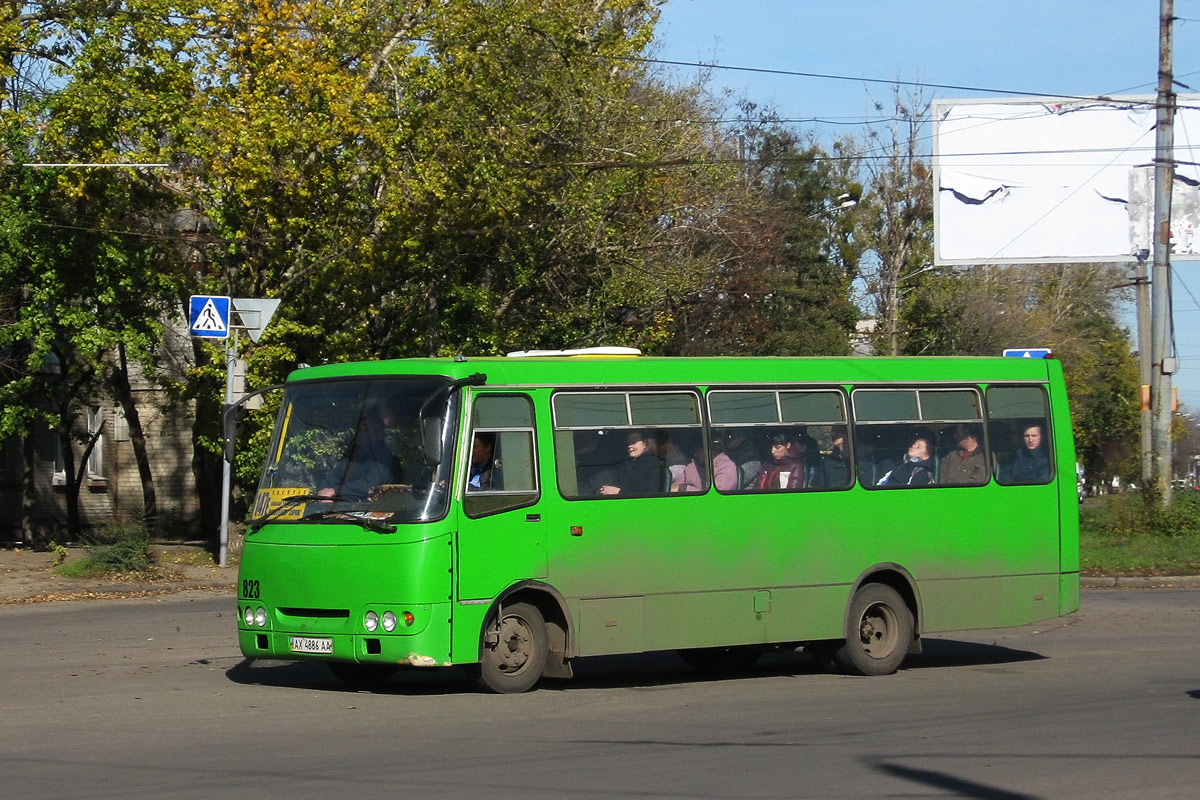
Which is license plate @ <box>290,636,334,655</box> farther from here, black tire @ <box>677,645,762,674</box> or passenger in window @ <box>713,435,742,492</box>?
black tire @ <box>677,645,762,674</box>

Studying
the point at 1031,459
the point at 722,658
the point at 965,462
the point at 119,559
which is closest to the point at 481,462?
the point at 722,658

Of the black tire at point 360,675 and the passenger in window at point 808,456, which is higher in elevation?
the passenger in window at point 808,456

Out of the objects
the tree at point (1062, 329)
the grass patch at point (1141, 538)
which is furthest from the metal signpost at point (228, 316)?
the tree at point (1062, 329)

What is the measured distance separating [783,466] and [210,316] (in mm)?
10870

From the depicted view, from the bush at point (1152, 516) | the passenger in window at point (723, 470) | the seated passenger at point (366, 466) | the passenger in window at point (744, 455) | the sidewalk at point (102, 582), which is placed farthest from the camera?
the bush at point (1152, 516)

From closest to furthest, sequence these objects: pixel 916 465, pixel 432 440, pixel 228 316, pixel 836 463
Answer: pixel 432 440 → pixel 836 463 → pixel 916 465 → pixel 228 316

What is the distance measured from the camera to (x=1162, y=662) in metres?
13.7

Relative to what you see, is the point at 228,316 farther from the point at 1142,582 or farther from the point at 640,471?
the point at 1142,582

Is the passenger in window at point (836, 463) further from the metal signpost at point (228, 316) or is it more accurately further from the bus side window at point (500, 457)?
the metal signpost at point (228, 316)

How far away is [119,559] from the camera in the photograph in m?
21.9

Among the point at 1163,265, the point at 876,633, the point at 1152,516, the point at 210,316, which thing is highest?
the point at 1163,265

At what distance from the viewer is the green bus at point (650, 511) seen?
36.4ft

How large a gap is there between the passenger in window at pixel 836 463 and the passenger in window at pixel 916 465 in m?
0.47

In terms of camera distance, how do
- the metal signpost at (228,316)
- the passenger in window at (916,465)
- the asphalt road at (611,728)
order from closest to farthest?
the asphalt road at (611,728) < the passenger in window at (916,465) < the metal signpost at (228,316)
